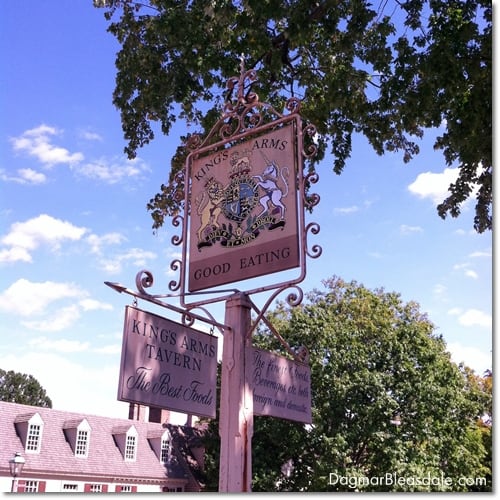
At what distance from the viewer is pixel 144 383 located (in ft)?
10.6

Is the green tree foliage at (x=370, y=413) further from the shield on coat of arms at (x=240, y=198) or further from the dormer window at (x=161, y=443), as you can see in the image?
the shield on coat of arms at (x=240, y=198)

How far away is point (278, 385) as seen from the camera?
3.89 meters

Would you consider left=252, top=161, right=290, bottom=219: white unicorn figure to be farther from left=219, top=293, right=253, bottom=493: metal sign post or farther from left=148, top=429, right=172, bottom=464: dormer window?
left=148, top=429, right=172, bottom=464: dormer window

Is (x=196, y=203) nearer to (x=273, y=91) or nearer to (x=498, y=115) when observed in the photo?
(x=498, y=115)

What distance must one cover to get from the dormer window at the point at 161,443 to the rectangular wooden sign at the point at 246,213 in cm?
2647

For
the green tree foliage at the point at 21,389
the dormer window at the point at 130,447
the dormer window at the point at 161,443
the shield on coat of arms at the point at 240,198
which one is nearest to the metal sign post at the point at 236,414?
the shield on coat of arms at the point at 240,198

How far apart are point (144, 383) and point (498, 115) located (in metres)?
3.84

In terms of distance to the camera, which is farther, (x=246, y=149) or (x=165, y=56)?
(x=165, y=56)

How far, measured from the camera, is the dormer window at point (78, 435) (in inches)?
1001

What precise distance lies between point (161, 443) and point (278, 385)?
2668 centimetres

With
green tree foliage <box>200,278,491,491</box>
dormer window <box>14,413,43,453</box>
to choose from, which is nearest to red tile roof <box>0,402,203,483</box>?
dormer window <box>14,413,43,453</box>

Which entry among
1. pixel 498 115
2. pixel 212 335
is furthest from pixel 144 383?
pixel 498 115

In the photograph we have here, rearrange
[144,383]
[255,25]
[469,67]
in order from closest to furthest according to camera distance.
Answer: [144,383], [469,67], [255,25]

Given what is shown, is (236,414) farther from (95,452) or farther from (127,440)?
(127,440)
